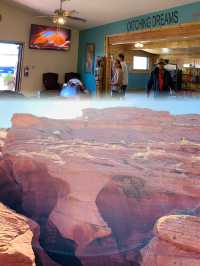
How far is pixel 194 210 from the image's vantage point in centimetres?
97

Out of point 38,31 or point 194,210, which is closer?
point 194,210

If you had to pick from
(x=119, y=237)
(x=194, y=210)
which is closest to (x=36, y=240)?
(x=119, y=237)

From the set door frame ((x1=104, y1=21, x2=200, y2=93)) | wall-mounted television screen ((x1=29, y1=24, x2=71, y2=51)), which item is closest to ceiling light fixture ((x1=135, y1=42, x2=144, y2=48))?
door frame ((x1=104, y1=21, x2=200, y2=93))

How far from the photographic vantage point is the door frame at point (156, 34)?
4.61 meters

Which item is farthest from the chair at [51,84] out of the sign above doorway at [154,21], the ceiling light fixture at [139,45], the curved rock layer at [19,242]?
the sign above doorway at [154,21]

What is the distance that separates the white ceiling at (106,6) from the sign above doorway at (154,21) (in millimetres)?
116

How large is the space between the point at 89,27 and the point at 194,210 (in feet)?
19.3

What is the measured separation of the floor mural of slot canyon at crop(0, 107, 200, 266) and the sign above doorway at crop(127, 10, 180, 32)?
4231mm

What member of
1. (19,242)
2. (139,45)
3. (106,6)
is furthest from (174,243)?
(106,6)

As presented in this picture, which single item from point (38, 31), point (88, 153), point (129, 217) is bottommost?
point (129, 217)

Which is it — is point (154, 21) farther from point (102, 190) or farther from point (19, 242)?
point (19, 242)

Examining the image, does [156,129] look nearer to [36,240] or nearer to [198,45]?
[36,240]

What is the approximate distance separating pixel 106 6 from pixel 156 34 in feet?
3.23

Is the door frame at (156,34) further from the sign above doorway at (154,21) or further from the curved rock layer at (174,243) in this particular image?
the curved rock layer at (174,243)
